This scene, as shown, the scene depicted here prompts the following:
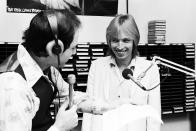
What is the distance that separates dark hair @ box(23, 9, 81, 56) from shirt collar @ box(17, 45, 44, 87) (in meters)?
0.03

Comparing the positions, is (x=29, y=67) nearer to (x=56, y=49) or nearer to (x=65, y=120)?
(x=56, y=49)

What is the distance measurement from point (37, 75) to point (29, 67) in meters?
0.05

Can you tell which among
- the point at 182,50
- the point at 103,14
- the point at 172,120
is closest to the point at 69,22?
the point at 103,14

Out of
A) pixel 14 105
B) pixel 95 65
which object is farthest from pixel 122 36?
pixel 14 105

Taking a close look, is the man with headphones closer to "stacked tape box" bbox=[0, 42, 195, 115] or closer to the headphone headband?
the headphone headband

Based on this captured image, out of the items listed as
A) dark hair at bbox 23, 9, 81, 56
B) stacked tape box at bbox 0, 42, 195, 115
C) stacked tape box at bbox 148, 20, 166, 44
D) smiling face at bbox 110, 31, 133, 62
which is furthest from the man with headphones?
stacked tape box at bbox 148, 20, 166, 44

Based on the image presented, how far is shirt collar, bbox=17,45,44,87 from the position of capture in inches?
46.8

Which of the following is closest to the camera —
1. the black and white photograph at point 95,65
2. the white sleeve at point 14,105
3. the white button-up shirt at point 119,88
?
the white sleeve at point 14,105

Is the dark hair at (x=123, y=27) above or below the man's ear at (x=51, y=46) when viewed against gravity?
above

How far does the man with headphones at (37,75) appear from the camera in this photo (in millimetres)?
1040

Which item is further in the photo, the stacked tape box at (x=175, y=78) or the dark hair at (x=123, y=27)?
the stacked tape box at (x=175, y=78)

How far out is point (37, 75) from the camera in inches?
48.8

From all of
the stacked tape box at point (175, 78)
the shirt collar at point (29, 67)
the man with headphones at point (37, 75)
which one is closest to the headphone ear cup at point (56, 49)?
the man with headphones at point (37, 75)

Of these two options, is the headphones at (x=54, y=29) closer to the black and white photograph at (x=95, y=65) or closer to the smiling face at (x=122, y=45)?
the black and white photograph at (x=95, y=65)
